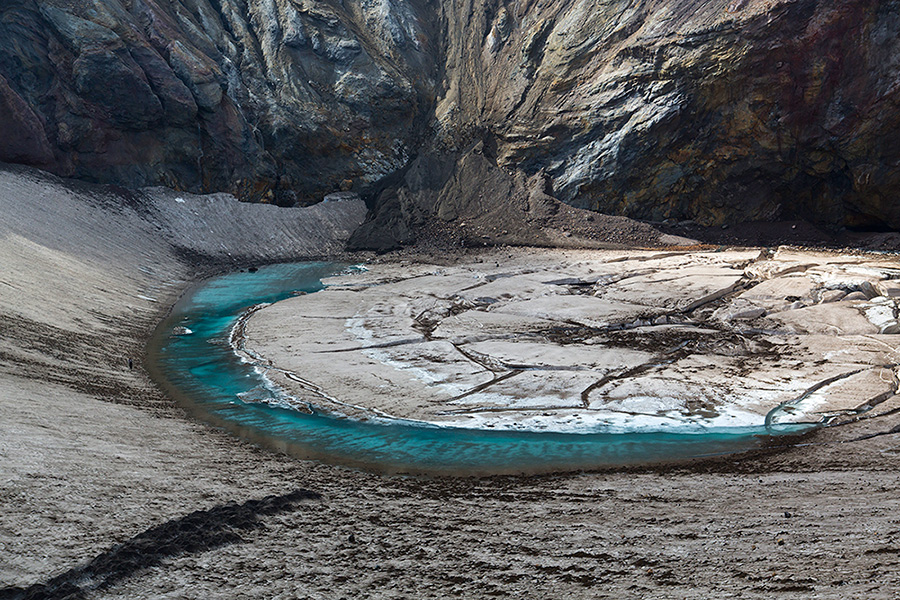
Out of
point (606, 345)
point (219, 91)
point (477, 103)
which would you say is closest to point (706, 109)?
point (477, 103)

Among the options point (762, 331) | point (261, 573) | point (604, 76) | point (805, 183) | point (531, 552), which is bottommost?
point (261, 573)

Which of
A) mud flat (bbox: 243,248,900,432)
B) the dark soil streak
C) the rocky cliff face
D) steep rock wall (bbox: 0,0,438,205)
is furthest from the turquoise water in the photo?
steep rock wall (bbox: 0,0,438,205)

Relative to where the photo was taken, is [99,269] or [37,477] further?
[99,269]

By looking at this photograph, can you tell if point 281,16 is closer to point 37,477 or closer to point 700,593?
point 37,477

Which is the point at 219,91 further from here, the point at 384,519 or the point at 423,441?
the point at 384,519

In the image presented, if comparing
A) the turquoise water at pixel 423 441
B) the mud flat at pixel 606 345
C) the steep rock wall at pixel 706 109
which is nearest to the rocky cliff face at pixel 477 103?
the steep rock wall at pixel 706 109

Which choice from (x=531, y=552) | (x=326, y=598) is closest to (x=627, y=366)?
(x=531, y=552)
